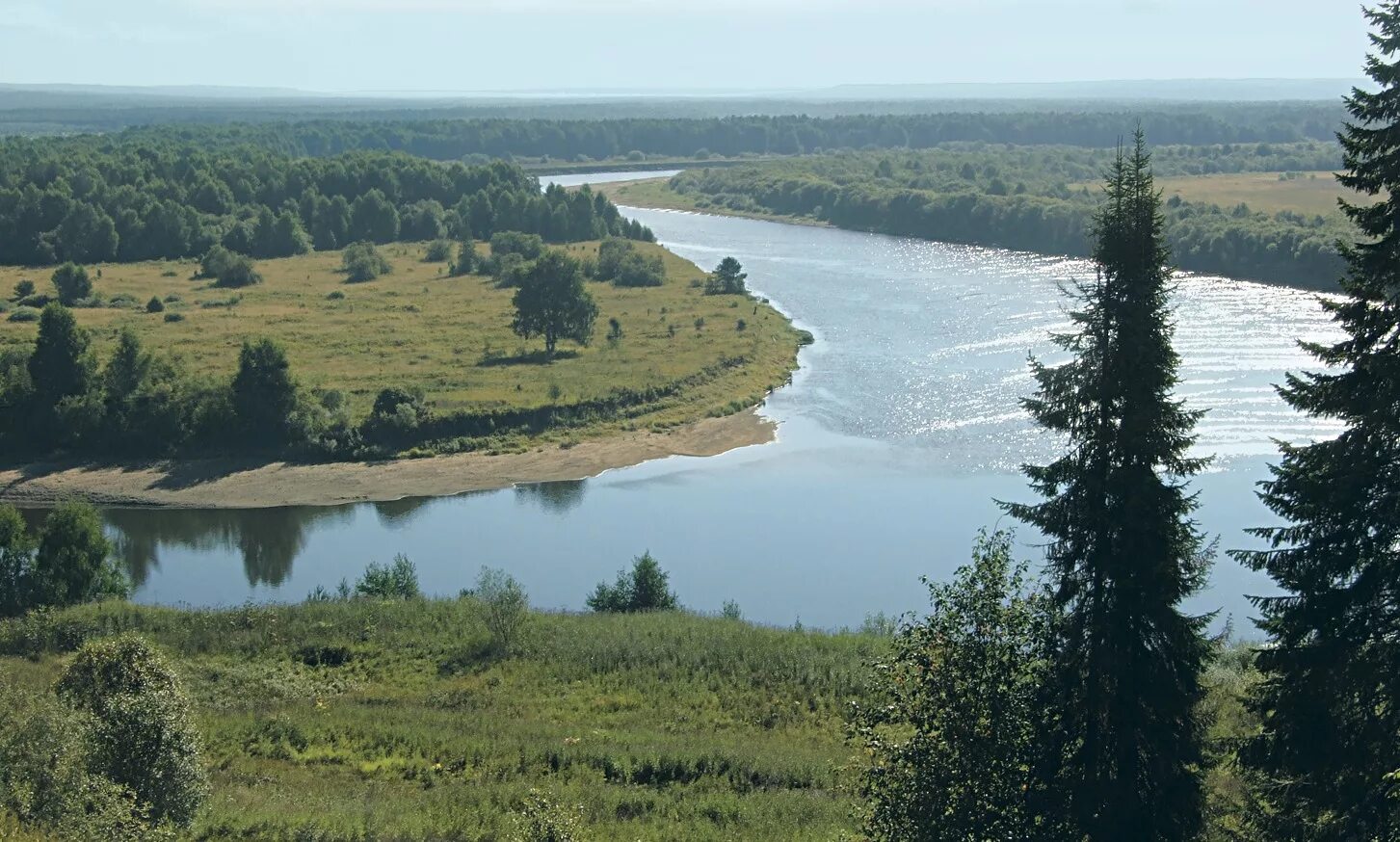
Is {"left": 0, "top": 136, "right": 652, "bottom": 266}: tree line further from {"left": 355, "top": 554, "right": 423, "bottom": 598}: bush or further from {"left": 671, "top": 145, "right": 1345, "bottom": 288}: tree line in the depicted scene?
{"left": 355, "top": 554, "right": 423, "bottom": 598}: bush

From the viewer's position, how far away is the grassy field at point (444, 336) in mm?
60156

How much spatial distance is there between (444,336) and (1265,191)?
8781cm

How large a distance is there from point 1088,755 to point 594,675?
676 inches

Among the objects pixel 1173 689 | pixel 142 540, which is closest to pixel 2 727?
pixel 1173 689

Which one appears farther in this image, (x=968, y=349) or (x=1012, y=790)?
(x=968, y=349)

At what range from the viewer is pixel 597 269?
91.6 meters

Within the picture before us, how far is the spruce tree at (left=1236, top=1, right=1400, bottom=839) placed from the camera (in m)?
13.4

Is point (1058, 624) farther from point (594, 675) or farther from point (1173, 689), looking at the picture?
point (594, 675)

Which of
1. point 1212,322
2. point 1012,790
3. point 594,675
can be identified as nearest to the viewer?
point 1012,790

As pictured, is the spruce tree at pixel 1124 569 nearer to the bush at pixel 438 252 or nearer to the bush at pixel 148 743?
→ the bush at pixel 148 743

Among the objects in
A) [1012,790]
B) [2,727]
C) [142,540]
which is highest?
[1012,790]

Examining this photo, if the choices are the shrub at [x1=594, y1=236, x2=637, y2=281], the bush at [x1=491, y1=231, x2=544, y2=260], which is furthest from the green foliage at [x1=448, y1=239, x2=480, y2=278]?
the shrub at [x1=594, y1=236, x2=637, y2=281]

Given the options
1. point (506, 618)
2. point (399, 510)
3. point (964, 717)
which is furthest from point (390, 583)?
point (964, 717)

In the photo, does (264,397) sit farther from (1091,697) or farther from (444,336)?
(1091,697)
